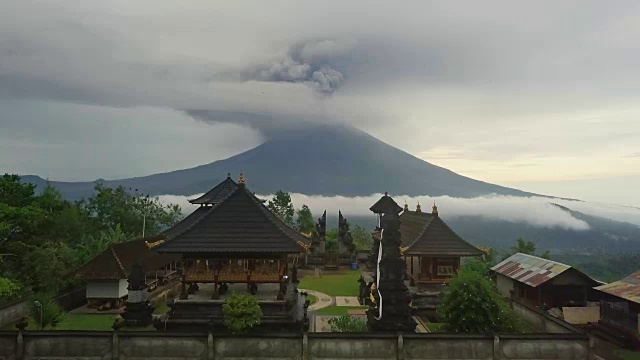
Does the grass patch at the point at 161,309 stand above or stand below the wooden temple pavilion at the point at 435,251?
below

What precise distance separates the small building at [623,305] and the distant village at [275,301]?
71 millimetres

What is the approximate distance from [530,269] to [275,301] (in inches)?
694

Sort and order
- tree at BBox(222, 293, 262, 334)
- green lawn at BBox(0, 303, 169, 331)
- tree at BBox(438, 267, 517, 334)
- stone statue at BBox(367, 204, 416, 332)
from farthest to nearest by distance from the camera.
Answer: green lawn at BBox(0, 303, 169, 331) < stone statue at BBox(367, 204, 416, 332) < tree at BBox(438, 267, 517, 334) < tree at BBox(222, 293, 262, 334)

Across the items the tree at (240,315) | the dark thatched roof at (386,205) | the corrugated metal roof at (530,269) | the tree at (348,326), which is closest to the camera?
the tree at (240,315)

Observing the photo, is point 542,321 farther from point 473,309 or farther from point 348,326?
point 348,326

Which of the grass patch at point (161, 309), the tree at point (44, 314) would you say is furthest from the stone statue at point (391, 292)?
the tree at point (44, 314)

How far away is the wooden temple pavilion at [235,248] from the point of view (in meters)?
20.8

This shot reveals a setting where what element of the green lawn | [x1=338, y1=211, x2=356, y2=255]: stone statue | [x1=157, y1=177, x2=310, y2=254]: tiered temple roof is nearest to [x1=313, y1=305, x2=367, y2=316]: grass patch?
[x1=157, y1=177, x2=310, y2=254]: tiered temple roof

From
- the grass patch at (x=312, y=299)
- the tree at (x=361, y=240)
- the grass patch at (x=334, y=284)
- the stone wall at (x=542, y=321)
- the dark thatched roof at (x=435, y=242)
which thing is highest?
the dark thatched roof at (x=435, y=242)

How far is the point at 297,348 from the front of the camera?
659 inches

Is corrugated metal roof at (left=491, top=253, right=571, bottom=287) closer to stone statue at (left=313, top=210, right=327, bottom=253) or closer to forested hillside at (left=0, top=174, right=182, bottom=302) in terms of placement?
stone statue at (left=313, top=210, right=327, bottom=253)

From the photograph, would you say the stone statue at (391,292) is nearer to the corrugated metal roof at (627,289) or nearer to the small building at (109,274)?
the corrugated metal roof at (627,289)

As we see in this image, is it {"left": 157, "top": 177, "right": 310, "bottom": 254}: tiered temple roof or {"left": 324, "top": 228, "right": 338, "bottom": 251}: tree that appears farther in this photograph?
{"left": 324, "top": 228, "right": 338, "bottom": 251}: tree

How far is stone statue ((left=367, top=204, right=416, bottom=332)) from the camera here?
20.5m
